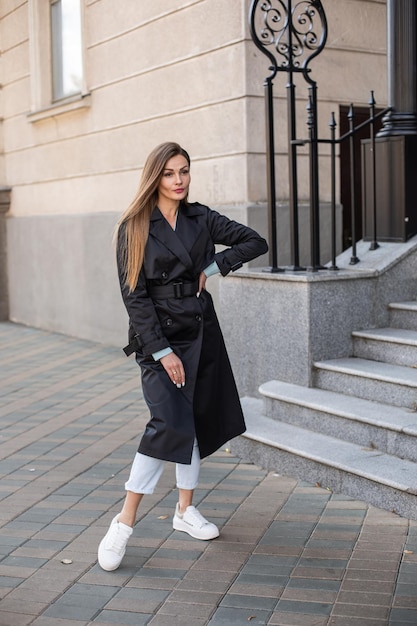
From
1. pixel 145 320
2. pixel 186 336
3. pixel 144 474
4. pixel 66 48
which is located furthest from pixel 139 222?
pixel 66 48

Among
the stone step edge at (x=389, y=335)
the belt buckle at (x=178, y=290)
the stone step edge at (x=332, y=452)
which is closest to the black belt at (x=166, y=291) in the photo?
the belt buckle at (x=178, y=290)

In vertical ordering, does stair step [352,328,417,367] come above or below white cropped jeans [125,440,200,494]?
above

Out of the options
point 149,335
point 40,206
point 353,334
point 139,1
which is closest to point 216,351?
point 149,335

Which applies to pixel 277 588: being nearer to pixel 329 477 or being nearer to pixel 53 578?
pixel 53 578

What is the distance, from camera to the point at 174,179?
13.6 ft

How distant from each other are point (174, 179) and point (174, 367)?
33.1 inches

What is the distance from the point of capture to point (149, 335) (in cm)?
410

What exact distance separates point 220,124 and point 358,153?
1.68 meters

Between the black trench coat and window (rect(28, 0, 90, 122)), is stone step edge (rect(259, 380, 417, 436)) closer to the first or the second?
the black trench coat

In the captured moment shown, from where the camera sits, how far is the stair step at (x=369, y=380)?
5332mm

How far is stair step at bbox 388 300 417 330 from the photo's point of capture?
6098 millimetres

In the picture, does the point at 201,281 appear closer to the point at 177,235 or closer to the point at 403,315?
the point at 177,235

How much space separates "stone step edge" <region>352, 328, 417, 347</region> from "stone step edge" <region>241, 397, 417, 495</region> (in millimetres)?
776

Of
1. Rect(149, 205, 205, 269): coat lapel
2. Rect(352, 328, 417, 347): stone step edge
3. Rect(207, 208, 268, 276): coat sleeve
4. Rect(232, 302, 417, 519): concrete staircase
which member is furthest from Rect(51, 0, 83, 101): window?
Rect(149, 205, 205, 269): coat lapel
